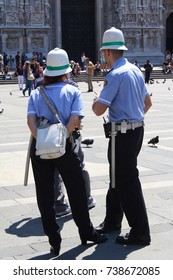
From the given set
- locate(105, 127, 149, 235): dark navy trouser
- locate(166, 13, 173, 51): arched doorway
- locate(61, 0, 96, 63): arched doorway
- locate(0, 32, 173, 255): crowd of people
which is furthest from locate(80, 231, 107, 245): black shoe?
locate(166, 13, 173, 51): arched doorway

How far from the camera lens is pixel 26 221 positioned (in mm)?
5746

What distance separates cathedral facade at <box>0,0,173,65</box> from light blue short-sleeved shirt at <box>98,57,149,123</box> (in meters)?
31.4

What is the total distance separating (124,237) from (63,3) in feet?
111

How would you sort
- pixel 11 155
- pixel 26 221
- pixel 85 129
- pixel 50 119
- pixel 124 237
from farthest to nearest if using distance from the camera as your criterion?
pixel 85 129 → pixel 11 155 → pixel 26 221 → pixel 124 237 → pixel 50 119

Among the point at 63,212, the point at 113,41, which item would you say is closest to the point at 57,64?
the point at 113,41

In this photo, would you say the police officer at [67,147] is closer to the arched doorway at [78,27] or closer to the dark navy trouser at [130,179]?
the dark navy trouser at [130,179]

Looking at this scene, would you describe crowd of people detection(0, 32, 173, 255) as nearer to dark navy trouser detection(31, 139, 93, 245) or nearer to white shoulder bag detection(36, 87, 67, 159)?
dark navy trouser detection(31, 139, 93, 245)

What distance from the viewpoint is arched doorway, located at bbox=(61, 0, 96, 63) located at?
37.4 m

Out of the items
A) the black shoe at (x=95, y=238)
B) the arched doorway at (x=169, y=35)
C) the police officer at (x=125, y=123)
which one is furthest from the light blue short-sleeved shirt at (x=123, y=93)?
the arched doorway at (x=169, y=35)

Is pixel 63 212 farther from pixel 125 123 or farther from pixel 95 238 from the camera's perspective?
pixel 125 123

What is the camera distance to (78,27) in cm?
3775

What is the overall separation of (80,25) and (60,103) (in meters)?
34.0
